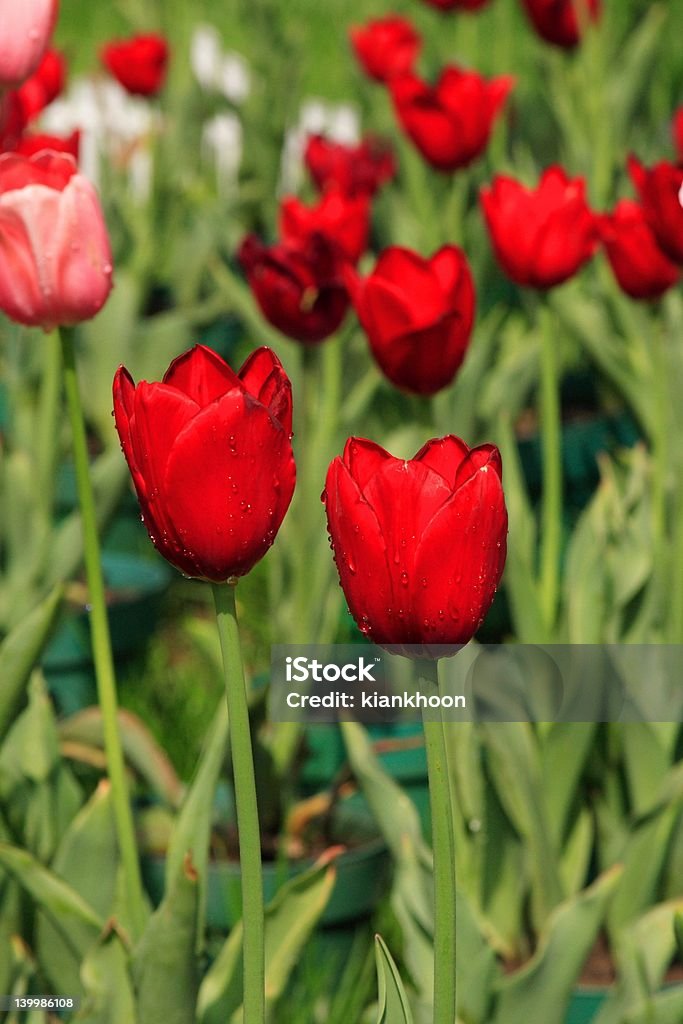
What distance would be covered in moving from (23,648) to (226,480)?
38 cm

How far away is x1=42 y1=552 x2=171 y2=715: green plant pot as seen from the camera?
5.45ft

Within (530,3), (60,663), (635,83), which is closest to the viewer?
(60,663)

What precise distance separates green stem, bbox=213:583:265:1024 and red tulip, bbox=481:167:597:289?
71 cm

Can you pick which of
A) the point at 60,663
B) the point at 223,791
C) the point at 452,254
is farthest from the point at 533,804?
the point at 60,663

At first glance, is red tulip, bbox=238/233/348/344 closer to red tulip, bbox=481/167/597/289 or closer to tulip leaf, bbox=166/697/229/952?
red tulip, bbox=481/167/597/289

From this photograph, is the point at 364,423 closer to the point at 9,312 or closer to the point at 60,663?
the point at 60,663

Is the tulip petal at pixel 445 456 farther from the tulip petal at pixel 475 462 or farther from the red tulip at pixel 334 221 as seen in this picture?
the red tulip at pixel 334 221

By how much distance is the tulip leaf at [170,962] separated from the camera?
761mm

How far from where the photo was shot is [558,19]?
2.17 metres

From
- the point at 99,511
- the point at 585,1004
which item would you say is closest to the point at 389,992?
the point at 585,1004

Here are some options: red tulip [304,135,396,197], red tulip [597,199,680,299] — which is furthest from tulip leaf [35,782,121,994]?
red tulip [304,135,396,197]

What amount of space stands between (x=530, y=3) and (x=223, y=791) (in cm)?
141

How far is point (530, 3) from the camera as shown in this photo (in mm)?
2170

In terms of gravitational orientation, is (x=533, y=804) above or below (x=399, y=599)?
below
